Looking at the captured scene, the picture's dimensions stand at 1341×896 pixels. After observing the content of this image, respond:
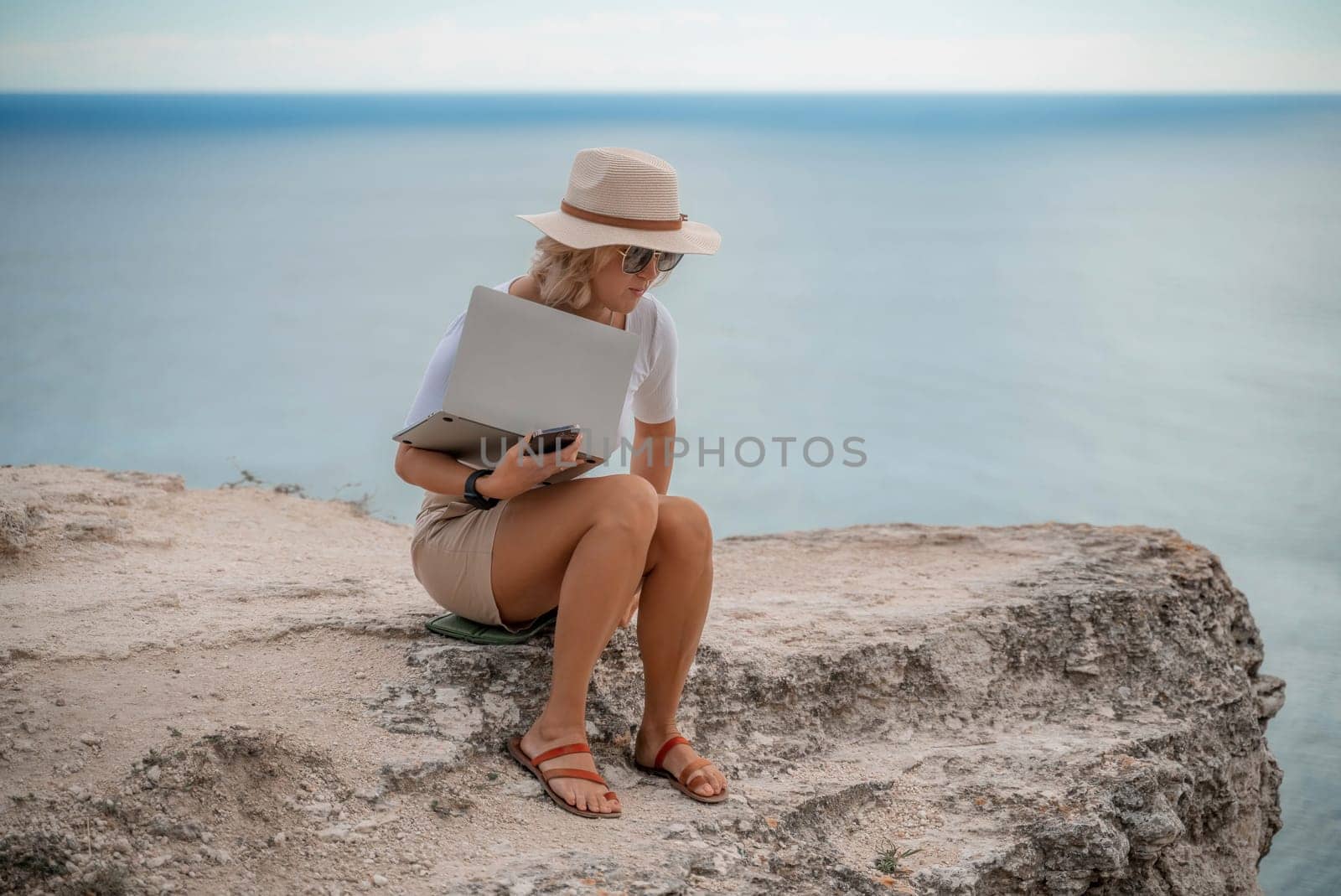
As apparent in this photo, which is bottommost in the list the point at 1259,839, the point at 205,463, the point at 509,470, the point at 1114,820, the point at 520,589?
the point at 205,463

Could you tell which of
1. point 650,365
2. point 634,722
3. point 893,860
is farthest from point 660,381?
point 893,860

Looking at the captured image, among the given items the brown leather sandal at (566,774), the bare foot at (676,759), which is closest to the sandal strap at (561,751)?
the brown leather sandal at (566,774)

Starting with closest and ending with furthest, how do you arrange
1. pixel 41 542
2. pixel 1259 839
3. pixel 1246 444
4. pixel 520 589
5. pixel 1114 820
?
pixel 520 589 → pixel 1114 820 → pixel 41 542 → pixel 1259 839 → pixel 1246 444

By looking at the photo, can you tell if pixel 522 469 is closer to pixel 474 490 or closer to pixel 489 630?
pixel 474 490

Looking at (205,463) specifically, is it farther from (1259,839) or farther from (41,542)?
(1259,839)

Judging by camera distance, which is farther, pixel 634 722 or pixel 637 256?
pixel 634 722

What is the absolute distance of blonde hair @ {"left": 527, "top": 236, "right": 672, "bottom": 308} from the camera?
2.65 meters

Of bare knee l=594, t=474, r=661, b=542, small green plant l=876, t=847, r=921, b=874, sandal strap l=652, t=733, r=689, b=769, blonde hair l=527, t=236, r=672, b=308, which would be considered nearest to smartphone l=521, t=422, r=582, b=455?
bare knee l=594, t=474, r=661, b=542

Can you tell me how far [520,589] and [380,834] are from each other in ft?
1.93

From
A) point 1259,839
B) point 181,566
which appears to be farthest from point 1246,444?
point 181,566

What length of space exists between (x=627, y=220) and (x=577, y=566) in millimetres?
760

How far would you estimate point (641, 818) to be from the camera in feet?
8.29

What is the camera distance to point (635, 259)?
2.64m

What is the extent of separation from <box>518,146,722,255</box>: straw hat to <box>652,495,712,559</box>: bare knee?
0.56 metres
